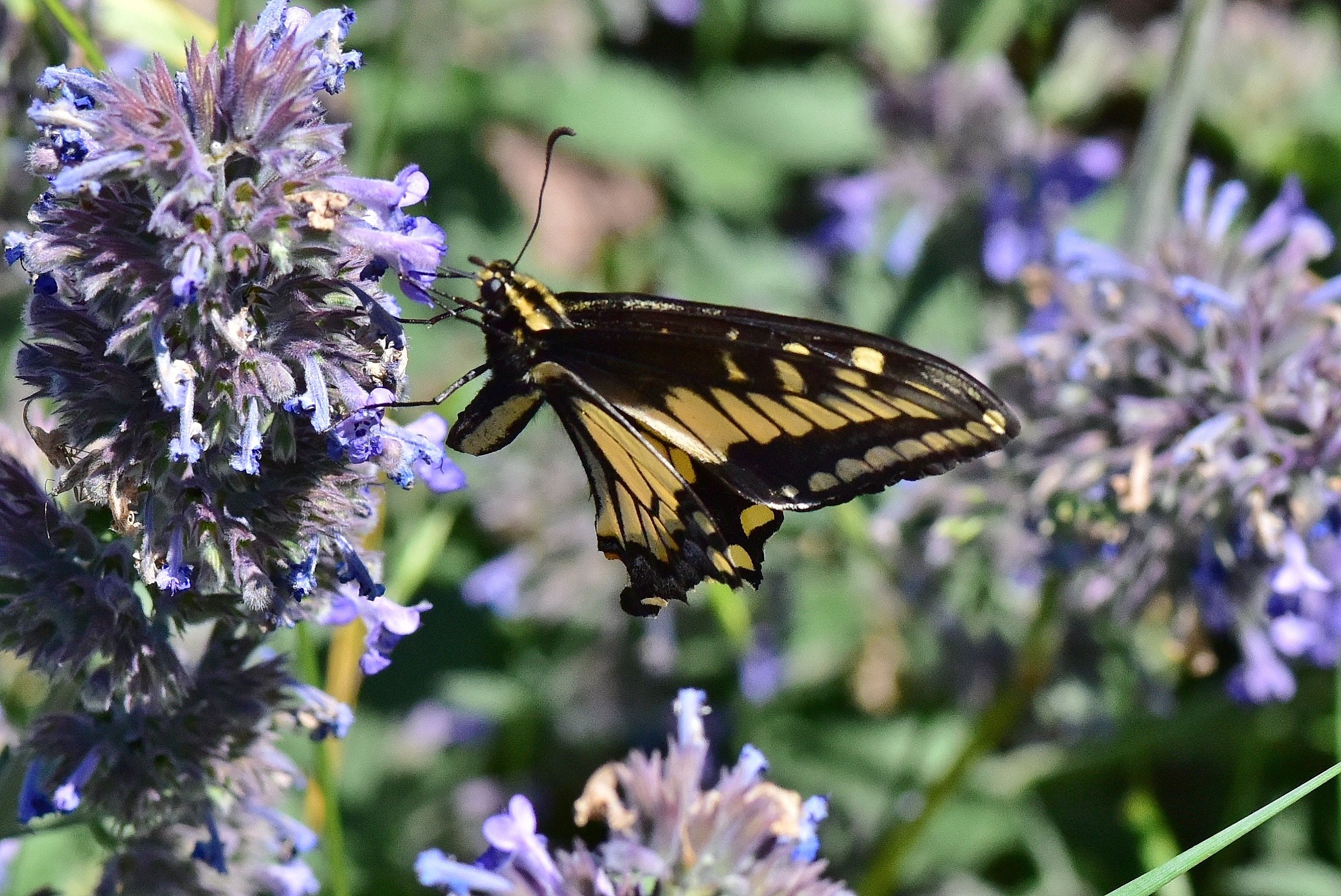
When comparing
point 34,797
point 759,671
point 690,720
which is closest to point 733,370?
point 690,720

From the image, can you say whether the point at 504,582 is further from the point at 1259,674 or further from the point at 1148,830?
the point at 1259,674

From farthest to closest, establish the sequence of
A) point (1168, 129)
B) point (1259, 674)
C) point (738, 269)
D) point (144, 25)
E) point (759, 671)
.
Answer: point (738, 269) < point (759, 671) < point (1168, 129) < point (1259, 674) < point (144, 25)

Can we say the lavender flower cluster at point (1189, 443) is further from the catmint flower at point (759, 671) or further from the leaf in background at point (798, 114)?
the leaf in background at point (798, 114)

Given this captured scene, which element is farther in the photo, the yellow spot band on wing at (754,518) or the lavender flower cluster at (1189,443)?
the lavender flower cluster at (1189,443)

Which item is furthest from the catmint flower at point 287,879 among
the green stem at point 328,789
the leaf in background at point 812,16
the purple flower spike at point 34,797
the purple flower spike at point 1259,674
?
the leaf in background at point 812,16

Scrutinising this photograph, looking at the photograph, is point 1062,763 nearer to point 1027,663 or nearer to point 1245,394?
point 1027,663

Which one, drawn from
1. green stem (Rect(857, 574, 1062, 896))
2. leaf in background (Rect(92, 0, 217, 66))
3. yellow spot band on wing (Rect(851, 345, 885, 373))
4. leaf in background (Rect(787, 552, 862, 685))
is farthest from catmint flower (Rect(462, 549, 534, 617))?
yellow spot band on wing (Rect(851, 345, 885, 373))
